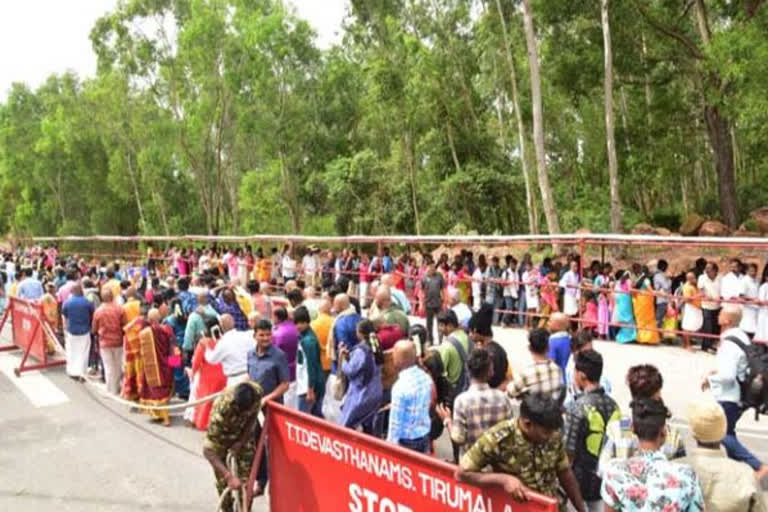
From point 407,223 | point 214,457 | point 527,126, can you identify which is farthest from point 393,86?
point 214,457

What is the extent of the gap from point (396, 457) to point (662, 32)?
66.9 feet

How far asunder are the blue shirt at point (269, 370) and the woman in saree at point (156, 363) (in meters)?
3.12

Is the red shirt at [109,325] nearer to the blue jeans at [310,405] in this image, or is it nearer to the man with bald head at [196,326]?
the man with bald head at [196,326]

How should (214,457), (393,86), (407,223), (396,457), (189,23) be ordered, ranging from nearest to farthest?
1. (396,457)
2. (214,457)
3. (393,86)
4. (407,223)
5. (189,23)

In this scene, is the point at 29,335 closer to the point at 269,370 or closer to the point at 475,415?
the point at 269,370

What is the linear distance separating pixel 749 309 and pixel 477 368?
7.99 meters

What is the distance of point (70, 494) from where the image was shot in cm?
653

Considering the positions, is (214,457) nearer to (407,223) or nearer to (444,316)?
(444,316)

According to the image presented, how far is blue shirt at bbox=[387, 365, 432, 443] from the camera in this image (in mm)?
5168

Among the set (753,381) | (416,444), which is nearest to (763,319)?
(753,381)

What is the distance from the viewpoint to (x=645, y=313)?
1224 cm

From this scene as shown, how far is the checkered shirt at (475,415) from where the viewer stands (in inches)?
171

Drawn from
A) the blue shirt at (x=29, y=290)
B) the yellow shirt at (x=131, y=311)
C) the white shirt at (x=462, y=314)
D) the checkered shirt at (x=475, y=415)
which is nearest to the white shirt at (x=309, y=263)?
the blue shirt at (x=29, y=290)

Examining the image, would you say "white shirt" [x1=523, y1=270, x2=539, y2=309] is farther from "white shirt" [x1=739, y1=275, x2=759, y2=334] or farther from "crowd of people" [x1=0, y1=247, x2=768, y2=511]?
"white shirt" [x1=739, y1=275, x2=759, y2=334]
